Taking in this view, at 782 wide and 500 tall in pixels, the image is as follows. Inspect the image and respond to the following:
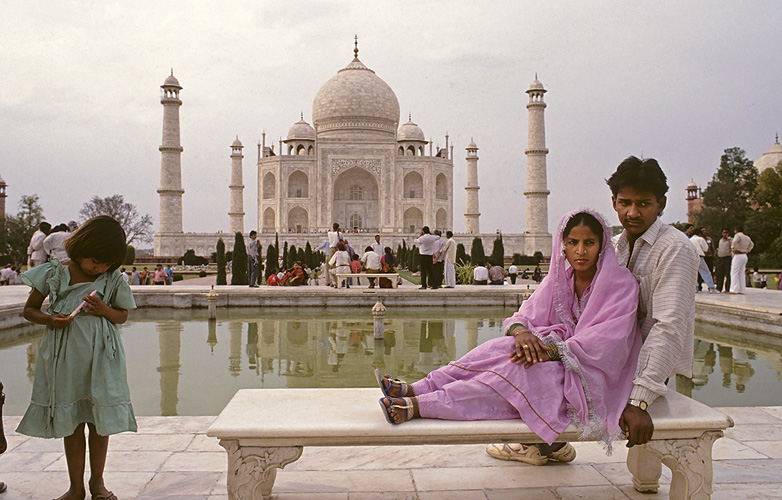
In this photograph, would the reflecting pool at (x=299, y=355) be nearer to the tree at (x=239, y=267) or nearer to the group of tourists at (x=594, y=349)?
the group of tourists at (x=594, y=349)

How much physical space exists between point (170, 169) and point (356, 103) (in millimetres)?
10308

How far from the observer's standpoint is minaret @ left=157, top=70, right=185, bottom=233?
2695 cm

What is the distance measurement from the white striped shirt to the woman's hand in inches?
11.6

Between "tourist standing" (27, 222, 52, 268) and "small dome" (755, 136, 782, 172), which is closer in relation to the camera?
"tourist standing" (27, 222, 52, 268)

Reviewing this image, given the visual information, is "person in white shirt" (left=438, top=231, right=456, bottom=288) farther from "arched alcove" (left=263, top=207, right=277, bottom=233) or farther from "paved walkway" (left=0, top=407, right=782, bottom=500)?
"arched alcove" (left=263, top=207, right=277, bottom=233)

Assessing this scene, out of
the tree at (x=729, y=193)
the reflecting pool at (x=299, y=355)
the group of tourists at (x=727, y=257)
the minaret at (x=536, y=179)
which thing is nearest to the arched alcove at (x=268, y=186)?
the minaret at (x=536, y=179)

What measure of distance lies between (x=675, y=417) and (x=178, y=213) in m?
27.5

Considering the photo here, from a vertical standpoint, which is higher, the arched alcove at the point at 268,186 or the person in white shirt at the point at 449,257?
the arched alcove at the point at 268,186

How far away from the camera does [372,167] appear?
3103 cm

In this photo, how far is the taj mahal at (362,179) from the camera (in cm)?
2839

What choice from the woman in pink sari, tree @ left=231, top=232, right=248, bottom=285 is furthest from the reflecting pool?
tree @ left=231, top=232, right=248, bottom=285

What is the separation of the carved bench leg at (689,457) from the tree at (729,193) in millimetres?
24026

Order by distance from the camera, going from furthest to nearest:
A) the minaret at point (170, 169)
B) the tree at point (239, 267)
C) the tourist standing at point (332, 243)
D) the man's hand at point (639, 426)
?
the minaret at point (170, 169) → the tree at point (239, 267) → the tourist standing at point (332, 243) → the man's hand at point (639, 426)

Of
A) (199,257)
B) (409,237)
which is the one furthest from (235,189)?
(409,237)
